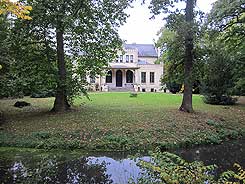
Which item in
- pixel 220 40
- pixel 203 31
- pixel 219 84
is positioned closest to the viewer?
pixel 203 31

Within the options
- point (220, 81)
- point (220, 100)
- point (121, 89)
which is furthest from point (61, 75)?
point (121, 89)

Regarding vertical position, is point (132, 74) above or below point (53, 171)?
above

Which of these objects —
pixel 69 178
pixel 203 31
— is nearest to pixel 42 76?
pixel 69 178

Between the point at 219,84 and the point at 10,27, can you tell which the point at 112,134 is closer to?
the point at 10,27

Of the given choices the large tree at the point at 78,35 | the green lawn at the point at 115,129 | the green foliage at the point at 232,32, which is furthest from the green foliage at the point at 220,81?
the large tree at the point at 78,35

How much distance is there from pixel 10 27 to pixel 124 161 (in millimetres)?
9194

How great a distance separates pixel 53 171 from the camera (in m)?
7.77

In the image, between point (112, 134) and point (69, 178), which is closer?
point (69, 178)

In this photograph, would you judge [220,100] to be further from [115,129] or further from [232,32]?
[115,129]

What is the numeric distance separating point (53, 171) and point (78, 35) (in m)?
9.36

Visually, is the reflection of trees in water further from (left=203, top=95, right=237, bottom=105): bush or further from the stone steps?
the stone steps

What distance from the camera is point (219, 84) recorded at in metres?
20.5

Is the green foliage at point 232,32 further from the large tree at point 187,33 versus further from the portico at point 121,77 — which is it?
the portico at point 121,77

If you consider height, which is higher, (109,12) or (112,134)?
(109,12)
